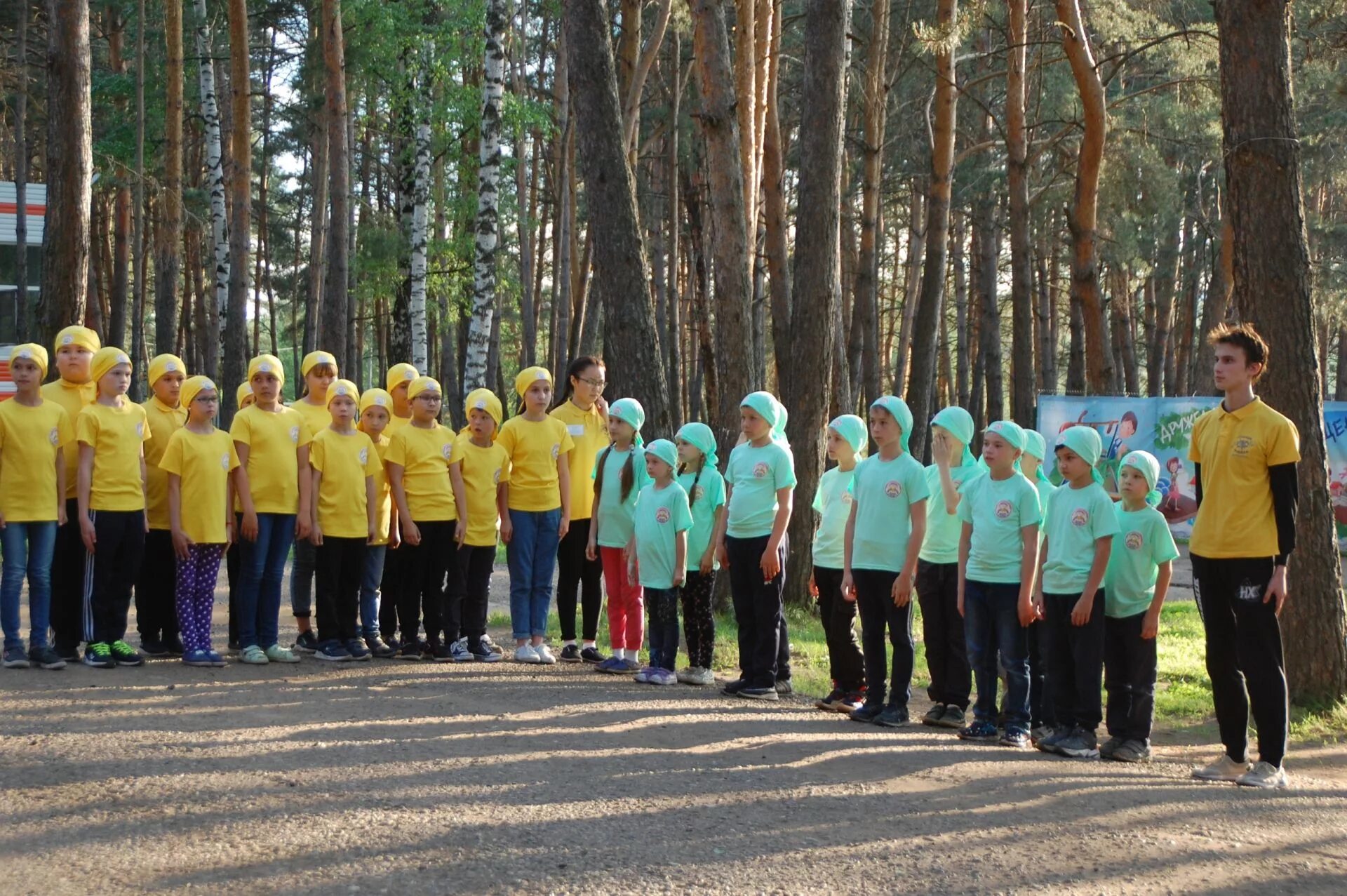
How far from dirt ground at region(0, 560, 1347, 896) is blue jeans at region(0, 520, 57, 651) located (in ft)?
1.44

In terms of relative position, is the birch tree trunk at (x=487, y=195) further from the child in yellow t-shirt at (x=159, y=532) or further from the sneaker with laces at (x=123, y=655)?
the sneaker with laces at (x=123, y=655)

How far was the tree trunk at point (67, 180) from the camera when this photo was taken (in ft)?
38.8

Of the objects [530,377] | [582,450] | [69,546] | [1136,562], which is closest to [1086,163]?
[582,450]

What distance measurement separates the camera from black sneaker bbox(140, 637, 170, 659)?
850 centimetres

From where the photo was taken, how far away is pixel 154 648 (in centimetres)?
852

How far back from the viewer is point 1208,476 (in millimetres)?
6457

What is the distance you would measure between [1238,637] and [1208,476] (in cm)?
81

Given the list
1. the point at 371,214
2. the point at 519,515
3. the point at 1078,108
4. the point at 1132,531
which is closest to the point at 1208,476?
the point at 1132,531

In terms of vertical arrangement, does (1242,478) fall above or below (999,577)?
above

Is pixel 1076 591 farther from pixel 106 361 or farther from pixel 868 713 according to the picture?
pixel 106 361

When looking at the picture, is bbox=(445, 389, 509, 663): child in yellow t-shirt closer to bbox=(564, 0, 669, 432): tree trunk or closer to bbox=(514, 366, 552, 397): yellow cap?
bbox=(514, 366, 552, 397): yellow cap

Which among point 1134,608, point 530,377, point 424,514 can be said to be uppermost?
point 530,377

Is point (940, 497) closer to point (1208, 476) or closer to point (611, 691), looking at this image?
point (1208, 476)

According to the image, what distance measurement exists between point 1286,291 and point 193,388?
23.7 ft
